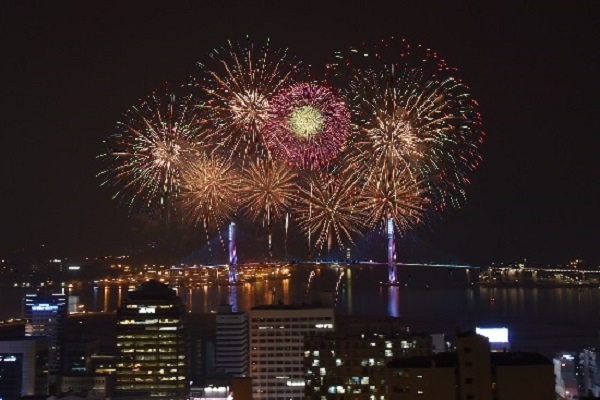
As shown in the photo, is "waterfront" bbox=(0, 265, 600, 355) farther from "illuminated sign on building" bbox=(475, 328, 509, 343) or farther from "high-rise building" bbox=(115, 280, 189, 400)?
"illuminated sign on building" bbox=(475, 328, 509, 343)

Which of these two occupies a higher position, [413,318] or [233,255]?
[233,255]

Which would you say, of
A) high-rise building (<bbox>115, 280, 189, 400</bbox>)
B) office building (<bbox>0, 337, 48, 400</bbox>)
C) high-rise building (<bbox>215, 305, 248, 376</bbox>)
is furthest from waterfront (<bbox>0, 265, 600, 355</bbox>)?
office building (<bbox>0, 337, 48, 400</bbox>)

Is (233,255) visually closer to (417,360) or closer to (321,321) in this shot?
(321,321)

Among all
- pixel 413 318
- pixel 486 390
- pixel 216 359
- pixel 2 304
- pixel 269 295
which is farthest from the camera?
pixel 2 304

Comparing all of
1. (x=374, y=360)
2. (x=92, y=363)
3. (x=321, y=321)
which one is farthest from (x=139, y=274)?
(x=374, y=360)

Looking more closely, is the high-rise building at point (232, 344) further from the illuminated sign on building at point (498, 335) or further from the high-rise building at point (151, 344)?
the illuminated sign on building at point (498, 335)

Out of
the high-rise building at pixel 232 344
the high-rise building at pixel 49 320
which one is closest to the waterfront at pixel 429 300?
the high-rise building at pixel 232 344

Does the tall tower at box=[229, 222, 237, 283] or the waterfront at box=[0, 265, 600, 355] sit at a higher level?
the tall tower at box=[229, 222, 237, 283]
